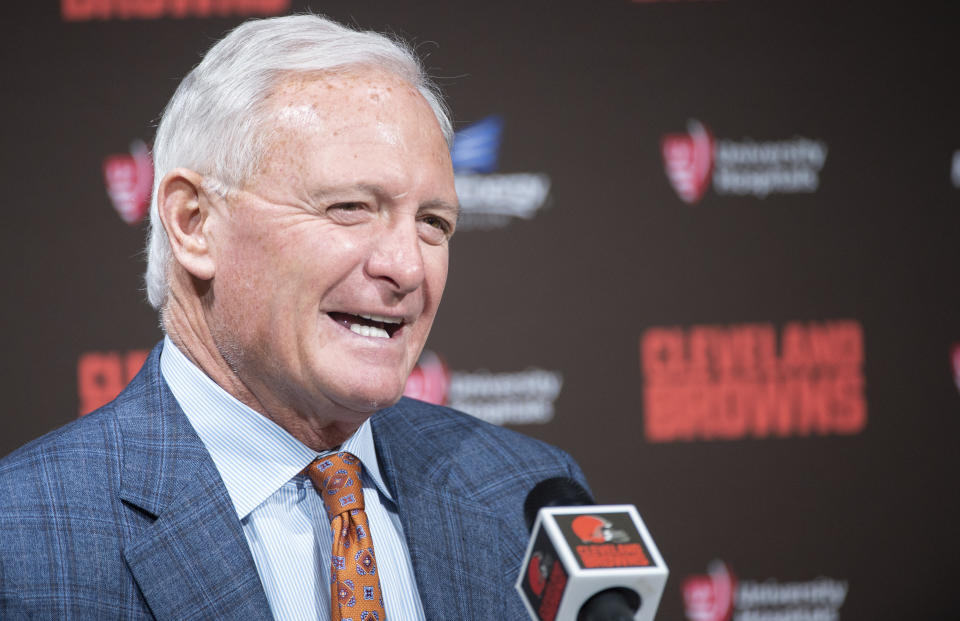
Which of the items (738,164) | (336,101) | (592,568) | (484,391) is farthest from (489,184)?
(592,568)

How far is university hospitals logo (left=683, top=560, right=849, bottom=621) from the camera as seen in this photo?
10.2 ft

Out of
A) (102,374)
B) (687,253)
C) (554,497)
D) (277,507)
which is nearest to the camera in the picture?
(554,497)

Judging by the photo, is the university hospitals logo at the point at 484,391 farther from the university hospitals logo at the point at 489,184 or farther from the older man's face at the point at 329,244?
the older man's face at the point at 329,244

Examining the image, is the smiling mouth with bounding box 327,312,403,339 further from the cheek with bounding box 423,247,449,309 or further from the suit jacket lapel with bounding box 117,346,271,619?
the suit jacket lapel with bounding box 117,346,271,619

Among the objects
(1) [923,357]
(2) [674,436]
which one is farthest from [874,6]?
(2) [674,436]

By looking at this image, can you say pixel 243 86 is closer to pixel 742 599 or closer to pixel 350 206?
pixel 350 206

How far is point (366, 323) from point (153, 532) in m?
0.39

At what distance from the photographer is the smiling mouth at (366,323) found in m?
1.27

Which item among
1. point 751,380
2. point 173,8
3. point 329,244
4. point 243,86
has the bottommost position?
point 751,380

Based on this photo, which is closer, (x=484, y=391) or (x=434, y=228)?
(x=434, y=228)

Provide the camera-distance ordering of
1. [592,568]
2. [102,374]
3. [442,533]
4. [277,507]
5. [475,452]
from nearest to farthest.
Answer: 1. [592,568]
2. [277,507]
3. [442,533]
4. [475,452]
5. [102,374]

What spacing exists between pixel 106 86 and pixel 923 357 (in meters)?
2.83

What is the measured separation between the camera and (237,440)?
1.28 meters

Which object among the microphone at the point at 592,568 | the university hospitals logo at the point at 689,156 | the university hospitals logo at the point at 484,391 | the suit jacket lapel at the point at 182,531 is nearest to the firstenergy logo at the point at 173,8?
the university hospitals logo at the point at 484,391
